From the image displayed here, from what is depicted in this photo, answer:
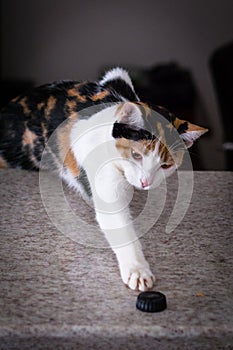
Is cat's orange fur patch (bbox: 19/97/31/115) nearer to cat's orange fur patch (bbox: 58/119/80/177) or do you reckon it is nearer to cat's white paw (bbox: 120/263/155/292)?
cat's orange fur patch (bbox: 58/119/80/177)

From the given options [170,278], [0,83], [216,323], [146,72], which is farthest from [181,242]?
[0,83]

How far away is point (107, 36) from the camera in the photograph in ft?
11.2

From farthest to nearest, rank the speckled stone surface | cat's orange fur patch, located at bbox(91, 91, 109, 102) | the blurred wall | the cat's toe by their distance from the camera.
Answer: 1. the blurred wall
2. cat's orange fur patch, located at bbox(91, 91, 109, 102)
3. the cat's toe
4. the speckled stone surface

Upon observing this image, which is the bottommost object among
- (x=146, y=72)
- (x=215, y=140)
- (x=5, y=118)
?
(x=215, y=140)

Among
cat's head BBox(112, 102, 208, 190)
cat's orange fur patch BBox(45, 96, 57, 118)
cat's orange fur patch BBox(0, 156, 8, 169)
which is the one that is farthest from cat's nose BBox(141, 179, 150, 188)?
cat's orange fur patch BBox(0, 156, 8, 169)

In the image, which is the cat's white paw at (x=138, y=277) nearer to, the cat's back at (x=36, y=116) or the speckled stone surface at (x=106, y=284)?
the speckled stone surface at (x=106, y=284)

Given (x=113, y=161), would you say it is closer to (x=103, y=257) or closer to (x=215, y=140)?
(x=103, y=257)

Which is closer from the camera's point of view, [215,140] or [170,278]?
[170,278]

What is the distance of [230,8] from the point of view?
3355 millimetres

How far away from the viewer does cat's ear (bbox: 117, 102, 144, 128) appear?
3.13ft

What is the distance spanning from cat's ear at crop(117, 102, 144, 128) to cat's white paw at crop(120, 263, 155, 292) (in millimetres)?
230

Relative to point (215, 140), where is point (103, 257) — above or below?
above

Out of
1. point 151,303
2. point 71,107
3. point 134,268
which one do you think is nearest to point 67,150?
point 71,107

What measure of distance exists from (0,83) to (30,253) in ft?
7.91
